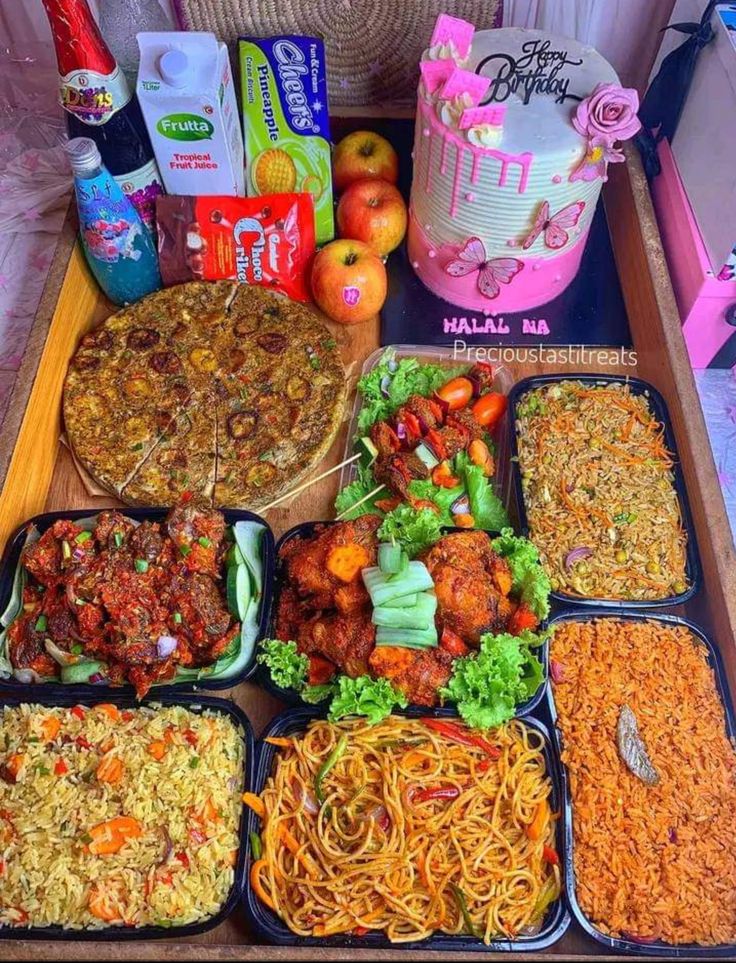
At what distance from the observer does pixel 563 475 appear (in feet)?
6.73

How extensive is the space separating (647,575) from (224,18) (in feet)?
7.10

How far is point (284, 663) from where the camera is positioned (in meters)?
1.76

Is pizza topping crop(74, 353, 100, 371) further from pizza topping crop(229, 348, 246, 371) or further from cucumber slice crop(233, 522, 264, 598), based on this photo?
cucumber slice crop(233, 522, 264, 598)

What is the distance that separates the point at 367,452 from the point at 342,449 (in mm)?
124

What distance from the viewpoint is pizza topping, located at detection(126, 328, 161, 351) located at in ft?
7.66

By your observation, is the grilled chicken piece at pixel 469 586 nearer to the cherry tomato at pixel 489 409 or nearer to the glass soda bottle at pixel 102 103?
the cherry tomato at pixel 489 409

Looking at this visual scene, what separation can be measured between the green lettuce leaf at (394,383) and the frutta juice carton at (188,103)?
767mm

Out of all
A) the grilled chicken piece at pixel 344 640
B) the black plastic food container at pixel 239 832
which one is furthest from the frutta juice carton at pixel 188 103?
the black plastic food container at pixel 239 832

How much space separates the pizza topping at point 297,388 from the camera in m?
2.25

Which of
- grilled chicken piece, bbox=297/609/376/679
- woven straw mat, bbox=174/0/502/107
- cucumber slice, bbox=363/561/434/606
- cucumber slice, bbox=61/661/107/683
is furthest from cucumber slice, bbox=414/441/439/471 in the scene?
woven straw mat, bbox=174/0/502/107

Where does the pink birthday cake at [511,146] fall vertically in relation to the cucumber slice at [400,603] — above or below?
above

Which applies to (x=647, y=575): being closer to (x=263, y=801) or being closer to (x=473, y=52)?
(x=263, y=801)

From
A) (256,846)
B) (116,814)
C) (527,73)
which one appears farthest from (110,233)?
(256,846)

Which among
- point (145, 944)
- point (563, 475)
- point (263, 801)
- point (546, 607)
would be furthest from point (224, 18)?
point (145, 944)
